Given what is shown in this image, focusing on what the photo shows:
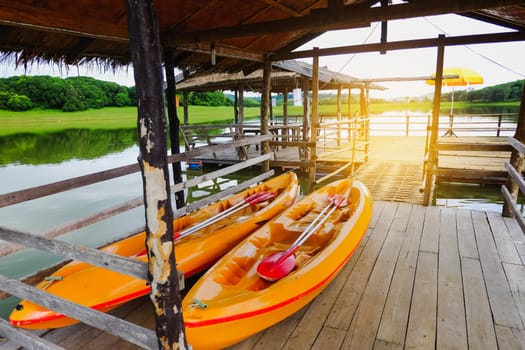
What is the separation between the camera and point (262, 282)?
205 cm

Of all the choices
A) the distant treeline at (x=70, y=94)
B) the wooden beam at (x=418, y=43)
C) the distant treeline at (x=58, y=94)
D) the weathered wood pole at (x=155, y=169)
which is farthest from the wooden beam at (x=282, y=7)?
the distant treeline at (x=58, y=94)

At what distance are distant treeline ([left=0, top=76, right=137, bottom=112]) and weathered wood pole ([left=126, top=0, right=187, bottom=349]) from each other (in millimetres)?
29169

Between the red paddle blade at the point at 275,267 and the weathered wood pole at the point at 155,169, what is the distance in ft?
2.53

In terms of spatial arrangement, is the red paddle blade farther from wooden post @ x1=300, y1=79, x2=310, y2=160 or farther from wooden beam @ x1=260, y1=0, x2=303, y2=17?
wooden post @ x1=300, y1=79, x2=310, y2=160

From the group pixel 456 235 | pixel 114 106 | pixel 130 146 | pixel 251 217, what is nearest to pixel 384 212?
pixel 456 235

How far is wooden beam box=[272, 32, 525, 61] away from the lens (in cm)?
341

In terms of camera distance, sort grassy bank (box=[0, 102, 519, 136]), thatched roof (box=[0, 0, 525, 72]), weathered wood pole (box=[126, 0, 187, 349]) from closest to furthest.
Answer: weathered wood pole (box=[126, 0, 187, 349])
thatched roof (box=[0, 0, 525, 72])
grassy bank (box=[0, 102, 519, 136])

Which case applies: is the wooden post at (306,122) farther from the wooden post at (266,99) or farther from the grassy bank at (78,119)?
the grassy bank at (78,119)

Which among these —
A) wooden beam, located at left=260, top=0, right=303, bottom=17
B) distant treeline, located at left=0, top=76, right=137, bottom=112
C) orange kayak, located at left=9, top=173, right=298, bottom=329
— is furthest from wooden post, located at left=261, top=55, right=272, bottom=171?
distant treeline, located at left=0, top=76, right=137, bottom=112

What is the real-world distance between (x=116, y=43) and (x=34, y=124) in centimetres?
2681

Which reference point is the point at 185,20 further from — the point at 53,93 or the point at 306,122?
the point at 53,93

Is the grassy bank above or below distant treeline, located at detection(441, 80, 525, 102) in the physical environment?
below

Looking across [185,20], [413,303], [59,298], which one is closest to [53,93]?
[185,20]

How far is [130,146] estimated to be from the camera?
47.9 ft
